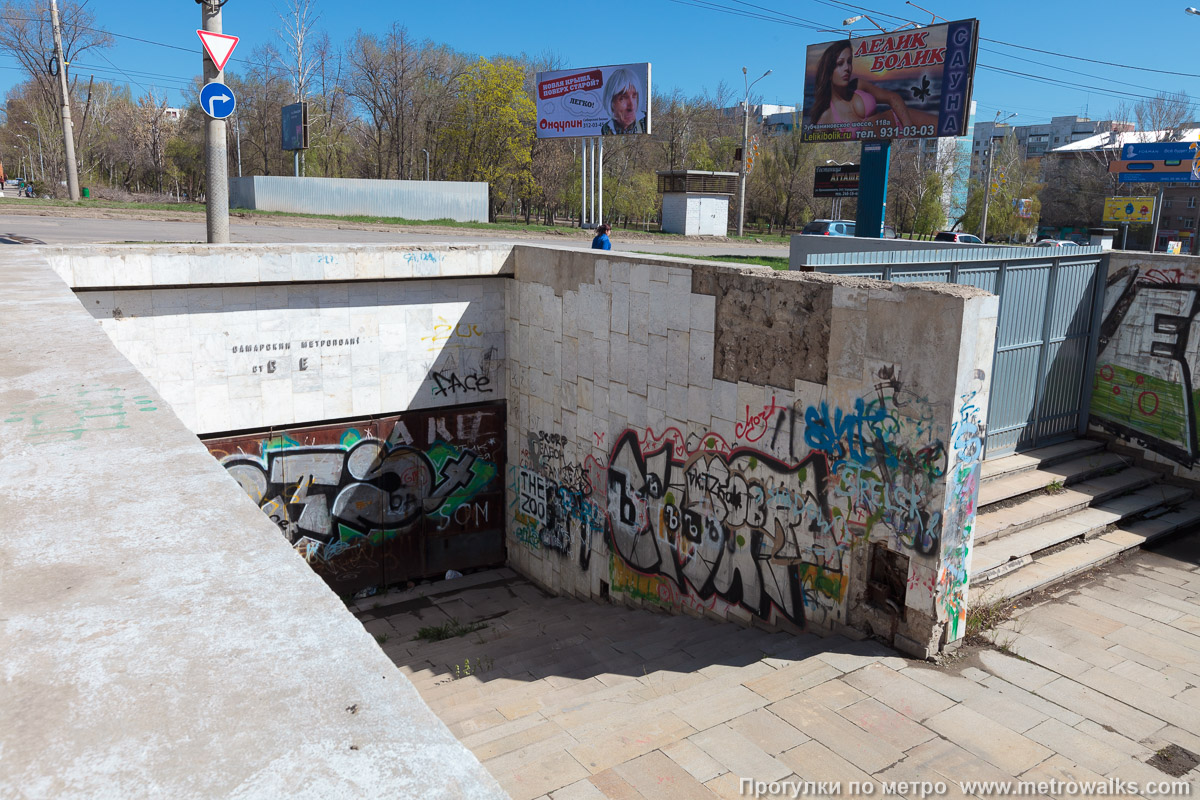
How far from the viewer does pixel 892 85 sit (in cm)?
2052

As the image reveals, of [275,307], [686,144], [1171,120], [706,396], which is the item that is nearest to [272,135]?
[686,144]

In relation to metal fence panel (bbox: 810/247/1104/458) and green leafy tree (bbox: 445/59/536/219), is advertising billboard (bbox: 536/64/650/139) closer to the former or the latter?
green leafy tree (bbox: 445/59/536/219)

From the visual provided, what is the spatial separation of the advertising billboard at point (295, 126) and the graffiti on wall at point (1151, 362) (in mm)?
31624

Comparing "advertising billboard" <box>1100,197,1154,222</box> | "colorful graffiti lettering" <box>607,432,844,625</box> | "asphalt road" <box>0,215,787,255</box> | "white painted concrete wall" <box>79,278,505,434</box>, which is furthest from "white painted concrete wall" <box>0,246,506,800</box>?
"advertising billboard" <box>1100,197,1154,222</box>

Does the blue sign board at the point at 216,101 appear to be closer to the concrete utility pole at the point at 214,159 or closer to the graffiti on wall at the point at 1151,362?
the concrete utility pole at the point at 214,159

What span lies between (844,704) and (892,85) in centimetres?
1845

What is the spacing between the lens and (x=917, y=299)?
647 centimetres

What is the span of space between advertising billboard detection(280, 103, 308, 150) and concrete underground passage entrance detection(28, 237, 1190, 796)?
2642cm

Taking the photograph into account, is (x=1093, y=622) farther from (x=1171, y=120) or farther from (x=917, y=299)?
(x=1171, y=120)

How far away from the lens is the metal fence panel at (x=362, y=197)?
32438 millimetres

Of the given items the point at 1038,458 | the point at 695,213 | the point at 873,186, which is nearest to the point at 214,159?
the point at 1038,458

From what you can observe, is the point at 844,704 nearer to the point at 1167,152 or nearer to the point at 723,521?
the point at 723,521

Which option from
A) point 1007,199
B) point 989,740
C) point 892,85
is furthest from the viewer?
point 1007,199

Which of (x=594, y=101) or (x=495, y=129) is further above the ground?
(x=495, y=129)
